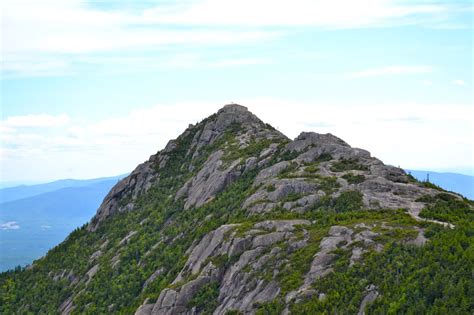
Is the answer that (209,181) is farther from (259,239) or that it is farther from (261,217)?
(259,239)

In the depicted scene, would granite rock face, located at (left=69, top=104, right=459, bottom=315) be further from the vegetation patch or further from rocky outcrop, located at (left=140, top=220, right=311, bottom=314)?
the vegetation patch

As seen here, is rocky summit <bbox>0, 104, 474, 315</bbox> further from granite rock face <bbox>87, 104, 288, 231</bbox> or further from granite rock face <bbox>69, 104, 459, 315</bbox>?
granite rock face <bbox>87, 104, 288, 231</bbox>

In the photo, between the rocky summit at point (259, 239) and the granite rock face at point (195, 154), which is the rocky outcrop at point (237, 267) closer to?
the rocky summit at point (259, 239)

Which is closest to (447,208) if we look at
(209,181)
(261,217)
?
(261,217)

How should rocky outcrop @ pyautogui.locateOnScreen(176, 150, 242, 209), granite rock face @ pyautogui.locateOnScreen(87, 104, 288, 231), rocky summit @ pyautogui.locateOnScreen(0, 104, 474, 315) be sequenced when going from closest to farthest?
rocky summit @ pyautogui.locateOnScreen(0, 104, 474, 315) → rocky outcrop @ pyautogui.locateOnScreen(176, 150, 242, 209) → granite rock face @ pyautogui.locateOnScreen(87, 104, 288, 231)

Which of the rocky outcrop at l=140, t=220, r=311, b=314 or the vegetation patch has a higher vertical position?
the vegetation patch

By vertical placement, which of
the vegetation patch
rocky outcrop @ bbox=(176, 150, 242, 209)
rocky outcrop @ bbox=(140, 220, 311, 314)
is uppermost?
rocky outcrop @ bbox=(176, 150, 242, 209)

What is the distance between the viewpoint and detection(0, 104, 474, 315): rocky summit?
4791 cm

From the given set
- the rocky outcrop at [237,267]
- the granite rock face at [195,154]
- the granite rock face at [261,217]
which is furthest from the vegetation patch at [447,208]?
the granite rock face at [195,154]

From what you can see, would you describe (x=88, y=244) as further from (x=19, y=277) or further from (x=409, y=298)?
(x=409, y=298)

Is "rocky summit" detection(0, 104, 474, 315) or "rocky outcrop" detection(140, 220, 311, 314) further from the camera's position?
"rocky outcrop" detection(140, 220, 311, 314)

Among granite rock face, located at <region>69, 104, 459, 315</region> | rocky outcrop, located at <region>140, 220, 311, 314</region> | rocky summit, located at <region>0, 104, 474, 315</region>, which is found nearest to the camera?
rocky summit, located at <region>0, 104, 474, 315</region>

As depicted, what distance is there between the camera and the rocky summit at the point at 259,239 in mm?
47906

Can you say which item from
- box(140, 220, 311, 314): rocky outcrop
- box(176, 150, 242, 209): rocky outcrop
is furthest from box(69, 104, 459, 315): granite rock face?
box(176, 150, 242, 209): rocky outcrop
